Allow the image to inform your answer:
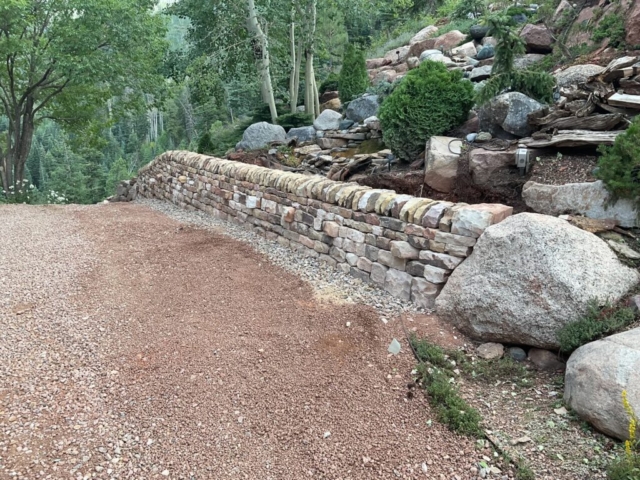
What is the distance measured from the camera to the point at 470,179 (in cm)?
507

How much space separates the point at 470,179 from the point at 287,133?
19.3 ft

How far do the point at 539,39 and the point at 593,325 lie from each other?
7.99 metres

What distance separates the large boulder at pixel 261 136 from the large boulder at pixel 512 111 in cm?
Result: 505

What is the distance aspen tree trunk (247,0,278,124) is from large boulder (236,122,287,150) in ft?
4.79

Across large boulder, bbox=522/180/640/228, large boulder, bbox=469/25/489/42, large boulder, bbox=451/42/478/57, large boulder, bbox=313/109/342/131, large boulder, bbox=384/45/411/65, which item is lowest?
large boulder, bbox=522/180/640/228

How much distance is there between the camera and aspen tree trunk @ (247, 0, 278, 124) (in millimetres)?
10984

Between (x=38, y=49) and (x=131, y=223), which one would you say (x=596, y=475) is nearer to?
(x=131, y=223)

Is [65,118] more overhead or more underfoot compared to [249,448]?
more overhead

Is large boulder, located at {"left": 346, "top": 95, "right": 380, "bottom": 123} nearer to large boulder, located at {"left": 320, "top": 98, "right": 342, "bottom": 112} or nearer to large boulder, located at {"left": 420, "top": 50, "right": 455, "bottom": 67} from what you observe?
large boulder, located at {"left": 420, "top": 50, "right": 455, "bottom": 67}

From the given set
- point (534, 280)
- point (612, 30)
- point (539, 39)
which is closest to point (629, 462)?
point (534, 280)

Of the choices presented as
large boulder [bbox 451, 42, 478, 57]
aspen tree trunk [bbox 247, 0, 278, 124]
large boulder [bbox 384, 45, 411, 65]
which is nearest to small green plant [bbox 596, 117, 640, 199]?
aspen tree trunk [bbox 247, 0, 278, 124]

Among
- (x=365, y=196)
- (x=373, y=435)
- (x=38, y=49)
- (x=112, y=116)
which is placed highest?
(x=38, y=49)

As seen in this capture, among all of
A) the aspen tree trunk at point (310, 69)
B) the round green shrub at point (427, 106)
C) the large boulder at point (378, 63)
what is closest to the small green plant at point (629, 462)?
the round green shrub at point (427, 106)

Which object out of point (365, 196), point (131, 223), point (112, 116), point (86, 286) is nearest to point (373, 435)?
point (365, 196)
